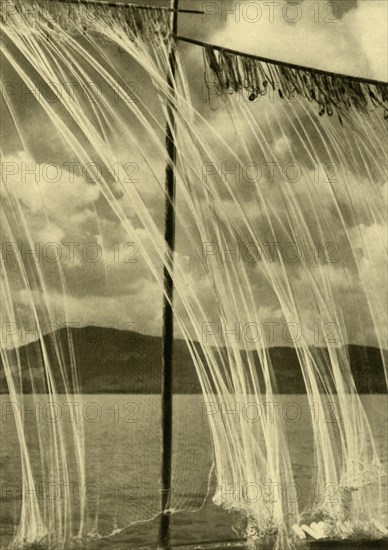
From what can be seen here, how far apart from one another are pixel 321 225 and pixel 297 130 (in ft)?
1.42

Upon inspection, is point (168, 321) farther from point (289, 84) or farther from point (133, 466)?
point (289, 84)

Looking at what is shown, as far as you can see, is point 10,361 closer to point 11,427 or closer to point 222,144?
point 11,427

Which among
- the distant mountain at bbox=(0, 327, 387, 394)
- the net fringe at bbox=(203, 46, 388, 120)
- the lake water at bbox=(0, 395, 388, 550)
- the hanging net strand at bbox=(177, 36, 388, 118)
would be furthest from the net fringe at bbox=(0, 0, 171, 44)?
the lake water at bbox=(0, 395, 388, 550)

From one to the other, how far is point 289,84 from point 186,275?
0.99m

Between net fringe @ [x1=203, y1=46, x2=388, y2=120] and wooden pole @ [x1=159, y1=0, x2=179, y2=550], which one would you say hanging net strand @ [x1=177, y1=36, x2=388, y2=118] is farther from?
wooden pole @ [x1=159, y1=0, x2=179, y2=550]

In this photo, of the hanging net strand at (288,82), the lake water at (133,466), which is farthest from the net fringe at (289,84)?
the lake water at (133,466)

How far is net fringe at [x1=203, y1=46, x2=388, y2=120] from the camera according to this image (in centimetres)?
322

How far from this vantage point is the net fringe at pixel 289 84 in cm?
322

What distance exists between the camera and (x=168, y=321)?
3.03 m

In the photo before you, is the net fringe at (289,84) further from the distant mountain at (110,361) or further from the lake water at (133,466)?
the lake water at (133,466)

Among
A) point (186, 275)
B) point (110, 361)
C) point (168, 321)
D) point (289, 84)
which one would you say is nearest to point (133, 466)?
point (110, 361)

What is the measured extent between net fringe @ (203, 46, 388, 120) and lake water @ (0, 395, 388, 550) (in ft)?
4.34

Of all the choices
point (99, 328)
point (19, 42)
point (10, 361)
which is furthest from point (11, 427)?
point (19, 42)

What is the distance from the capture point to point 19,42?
3.00 m
